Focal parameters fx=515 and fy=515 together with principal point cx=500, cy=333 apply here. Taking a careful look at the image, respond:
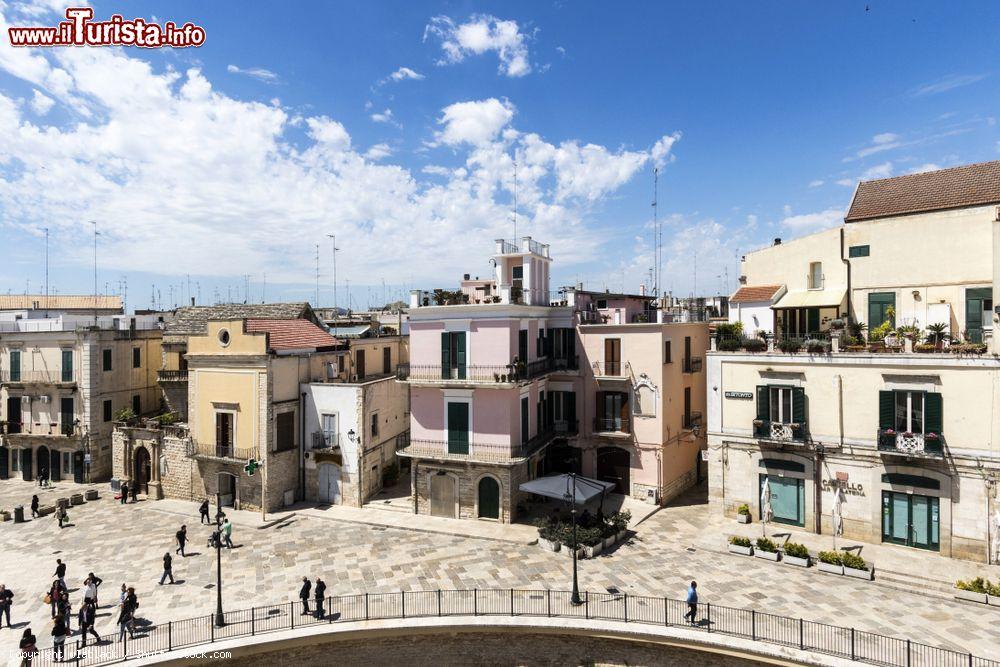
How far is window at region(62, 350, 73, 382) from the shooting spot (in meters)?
35.2

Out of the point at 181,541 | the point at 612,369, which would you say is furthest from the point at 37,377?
the point at 612,369

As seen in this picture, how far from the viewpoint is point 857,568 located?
19.6 metres

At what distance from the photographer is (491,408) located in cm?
2581

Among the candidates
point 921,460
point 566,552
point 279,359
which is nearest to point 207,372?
point 279,359

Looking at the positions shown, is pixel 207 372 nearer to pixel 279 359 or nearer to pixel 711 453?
pixel 279 359

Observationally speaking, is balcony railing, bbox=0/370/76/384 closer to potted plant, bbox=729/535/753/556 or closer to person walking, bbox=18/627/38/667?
person walking, bbox=18/627/38/667

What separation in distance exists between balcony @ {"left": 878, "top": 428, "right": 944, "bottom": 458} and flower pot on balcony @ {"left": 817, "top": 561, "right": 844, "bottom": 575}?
513cm

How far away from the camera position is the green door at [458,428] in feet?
86.1

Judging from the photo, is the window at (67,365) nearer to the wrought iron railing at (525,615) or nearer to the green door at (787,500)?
the wrought iron railing at (525,615)

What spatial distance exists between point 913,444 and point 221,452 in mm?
33102

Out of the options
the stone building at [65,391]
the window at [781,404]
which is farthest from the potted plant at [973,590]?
the stone building at [65,391]

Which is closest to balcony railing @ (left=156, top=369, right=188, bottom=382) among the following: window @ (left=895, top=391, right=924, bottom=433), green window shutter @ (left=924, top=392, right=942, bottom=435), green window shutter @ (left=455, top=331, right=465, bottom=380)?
green window shutter @ (left=455, top=331, right=465, bottom=380)

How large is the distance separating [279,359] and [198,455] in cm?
733

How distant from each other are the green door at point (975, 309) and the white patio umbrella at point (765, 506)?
11048mm
